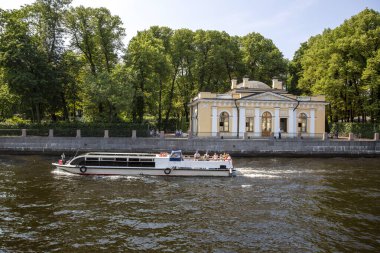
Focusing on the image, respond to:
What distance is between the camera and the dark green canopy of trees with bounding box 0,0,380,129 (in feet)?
147

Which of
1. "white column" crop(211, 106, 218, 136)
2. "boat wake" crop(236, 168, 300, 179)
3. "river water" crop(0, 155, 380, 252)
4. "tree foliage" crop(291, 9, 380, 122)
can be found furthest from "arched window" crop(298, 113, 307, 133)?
"river water" crop(0, 155, 380, 252)

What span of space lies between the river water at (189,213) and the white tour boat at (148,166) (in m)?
1.06

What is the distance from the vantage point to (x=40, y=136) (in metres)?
42.2

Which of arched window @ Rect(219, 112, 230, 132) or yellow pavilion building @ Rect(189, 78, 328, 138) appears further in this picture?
arched window @ Rect(219, 112, 230, 132)

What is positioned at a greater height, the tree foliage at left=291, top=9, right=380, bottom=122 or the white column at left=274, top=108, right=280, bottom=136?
the tree foliage at left=291, top=9, right=380, bottom=122

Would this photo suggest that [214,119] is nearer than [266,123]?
Yes

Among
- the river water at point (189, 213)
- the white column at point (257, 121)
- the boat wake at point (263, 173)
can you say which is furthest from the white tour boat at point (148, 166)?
the white column at point (257, 121)

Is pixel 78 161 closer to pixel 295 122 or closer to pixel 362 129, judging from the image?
pixel 295 122

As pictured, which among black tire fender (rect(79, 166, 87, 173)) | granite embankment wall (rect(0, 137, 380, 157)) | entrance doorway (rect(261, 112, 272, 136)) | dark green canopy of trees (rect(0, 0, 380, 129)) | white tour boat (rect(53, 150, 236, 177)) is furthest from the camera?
entrance doorway (rect(261, 112, 272, 136))

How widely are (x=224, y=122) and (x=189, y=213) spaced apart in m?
32.1

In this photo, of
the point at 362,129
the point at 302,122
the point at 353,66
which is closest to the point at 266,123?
the point at 302,122

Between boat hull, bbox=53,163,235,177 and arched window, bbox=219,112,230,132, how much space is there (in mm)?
21091

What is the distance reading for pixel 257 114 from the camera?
47750 millimetres

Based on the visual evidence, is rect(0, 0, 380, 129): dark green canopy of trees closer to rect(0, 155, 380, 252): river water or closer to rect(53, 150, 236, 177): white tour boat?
rect(53, 150, 236, 177): white tour boat
